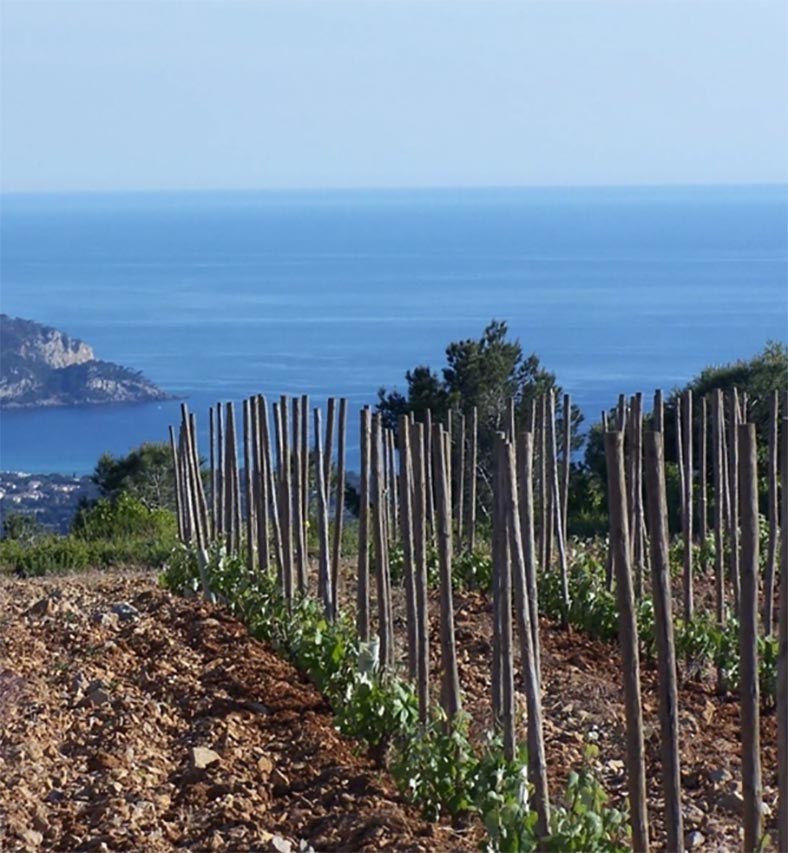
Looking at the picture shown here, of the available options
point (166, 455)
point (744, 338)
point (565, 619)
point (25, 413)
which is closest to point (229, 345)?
point (25, 413)

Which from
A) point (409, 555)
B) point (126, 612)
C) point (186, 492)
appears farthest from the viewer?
point (186, 492)

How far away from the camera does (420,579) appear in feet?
20.2

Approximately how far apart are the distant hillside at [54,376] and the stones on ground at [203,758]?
206 feet

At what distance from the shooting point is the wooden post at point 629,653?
4.64m

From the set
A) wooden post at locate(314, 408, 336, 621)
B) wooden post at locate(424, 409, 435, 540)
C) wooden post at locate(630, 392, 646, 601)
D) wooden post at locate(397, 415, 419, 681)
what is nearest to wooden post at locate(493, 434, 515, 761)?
wooden post at locate(397, 415, 419, 681)

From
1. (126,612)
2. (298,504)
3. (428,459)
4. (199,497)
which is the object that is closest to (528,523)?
(298,504)

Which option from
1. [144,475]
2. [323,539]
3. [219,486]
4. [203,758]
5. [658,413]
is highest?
[658,413]

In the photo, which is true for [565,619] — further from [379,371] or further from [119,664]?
[379,371]

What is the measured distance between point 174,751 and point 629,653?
2.49 metres

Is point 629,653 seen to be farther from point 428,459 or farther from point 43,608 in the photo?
point 428,459

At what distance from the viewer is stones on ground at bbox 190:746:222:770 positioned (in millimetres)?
6047

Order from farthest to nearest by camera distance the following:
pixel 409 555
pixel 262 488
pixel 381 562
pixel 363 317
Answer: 1. pixel 363 317
2. pixel 262 488
3. pixel 381 562
4. pixel 409 555

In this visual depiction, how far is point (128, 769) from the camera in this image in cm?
610

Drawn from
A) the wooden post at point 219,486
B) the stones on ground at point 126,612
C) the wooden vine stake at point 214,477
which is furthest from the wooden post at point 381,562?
the wooden post at point 219,486
